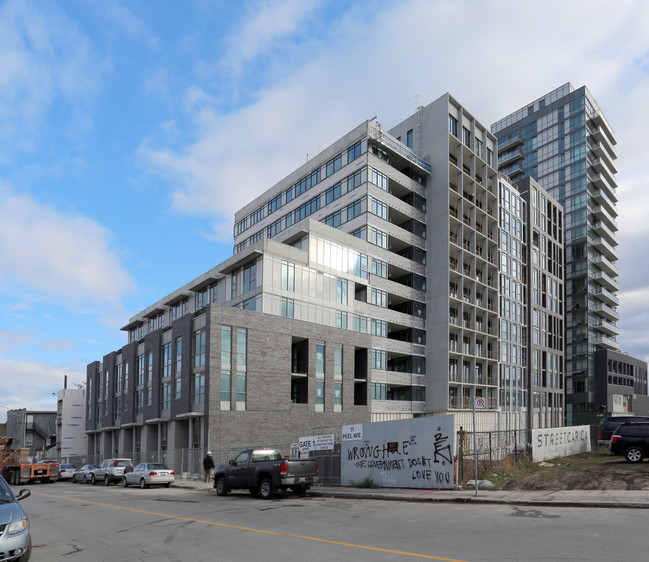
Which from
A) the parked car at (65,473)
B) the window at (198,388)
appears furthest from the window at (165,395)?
the parked car at (65,473)

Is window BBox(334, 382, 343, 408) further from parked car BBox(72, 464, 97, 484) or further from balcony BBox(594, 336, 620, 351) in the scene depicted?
balcony BBox(594, 336, 620, 351)

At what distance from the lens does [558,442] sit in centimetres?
3034

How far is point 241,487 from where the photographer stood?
2205cm

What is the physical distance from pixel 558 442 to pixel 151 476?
21.5 metres

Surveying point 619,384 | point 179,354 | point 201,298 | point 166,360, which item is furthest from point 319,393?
point 619,384

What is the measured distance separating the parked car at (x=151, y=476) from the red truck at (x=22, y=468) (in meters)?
11.8

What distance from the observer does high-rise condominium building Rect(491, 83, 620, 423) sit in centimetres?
9188

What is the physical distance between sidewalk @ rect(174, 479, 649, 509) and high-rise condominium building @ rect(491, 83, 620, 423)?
77.6m

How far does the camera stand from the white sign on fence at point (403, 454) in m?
20.0

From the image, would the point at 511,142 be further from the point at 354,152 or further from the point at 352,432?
the point at 352,432

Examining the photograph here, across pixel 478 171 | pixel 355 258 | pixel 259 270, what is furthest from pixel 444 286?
pixel 259 270

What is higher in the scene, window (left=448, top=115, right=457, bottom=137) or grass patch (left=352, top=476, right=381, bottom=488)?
window (left=448, top=115, right=457, bottom=137)

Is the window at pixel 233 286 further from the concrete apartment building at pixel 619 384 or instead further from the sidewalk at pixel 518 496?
the concrete apartment building at pixel 619 384

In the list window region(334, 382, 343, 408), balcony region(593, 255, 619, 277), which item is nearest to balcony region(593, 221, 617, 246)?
balcony region(593, 255, 619, 277)
